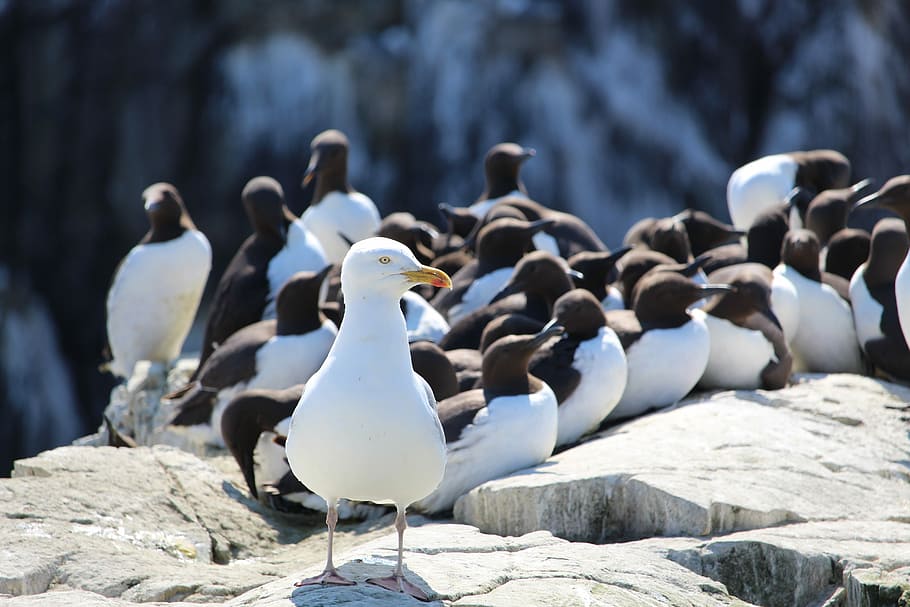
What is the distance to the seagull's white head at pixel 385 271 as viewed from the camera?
14.6 ft

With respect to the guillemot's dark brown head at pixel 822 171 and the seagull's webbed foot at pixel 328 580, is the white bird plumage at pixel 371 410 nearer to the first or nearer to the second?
the seagull's webbed foot at pixel 328 580

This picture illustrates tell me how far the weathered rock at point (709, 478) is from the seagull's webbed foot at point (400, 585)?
60.0 inches

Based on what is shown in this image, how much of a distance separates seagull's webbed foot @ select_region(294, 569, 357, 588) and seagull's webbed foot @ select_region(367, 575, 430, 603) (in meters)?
0.09

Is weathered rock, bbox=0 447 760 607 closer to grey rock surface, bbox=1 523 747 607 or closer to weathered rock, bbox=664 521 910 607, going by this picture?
grey rock surface, bbox=1 523 747 607

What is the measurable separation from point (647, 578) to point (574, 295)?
264 centimetres

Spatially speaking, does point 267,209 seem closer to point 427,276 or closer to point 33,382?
point 427,276

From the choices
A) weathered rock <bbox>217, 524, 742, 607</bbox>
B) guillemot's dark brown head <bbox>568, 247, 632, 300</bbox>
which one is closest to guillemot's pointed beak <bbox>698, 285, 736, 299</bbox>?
guillemot's dark brown head <bbox>568, 247, 632, 300</bbox>

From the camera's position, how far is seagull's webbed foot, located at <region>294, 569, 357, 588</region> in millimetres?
4312

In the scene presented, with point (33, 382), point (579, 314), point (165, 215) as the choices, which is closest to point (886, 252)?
point (579, 314)

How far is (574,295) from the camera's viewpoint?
23.5 feet

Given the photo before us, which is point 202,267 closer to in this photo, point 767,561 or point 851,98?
point 767,561

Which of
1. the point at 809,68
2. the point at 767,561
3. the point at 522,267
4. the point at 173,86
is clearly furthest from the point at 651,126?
the point at 767,561

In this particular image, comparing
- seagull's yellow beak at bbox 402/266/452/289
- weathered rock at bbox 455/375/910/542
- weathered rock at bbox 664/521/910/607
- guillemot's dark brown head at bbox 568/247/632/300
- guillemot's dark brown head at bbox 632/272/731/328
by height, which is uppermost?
guillemot's dark brown head at bbox 568/247/632/300

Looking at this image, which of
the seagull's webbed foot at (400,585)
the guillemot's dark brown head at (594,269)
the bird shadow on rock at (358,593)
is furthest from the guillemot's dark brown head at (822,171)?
the seagull's webbed foot at (400,585)
